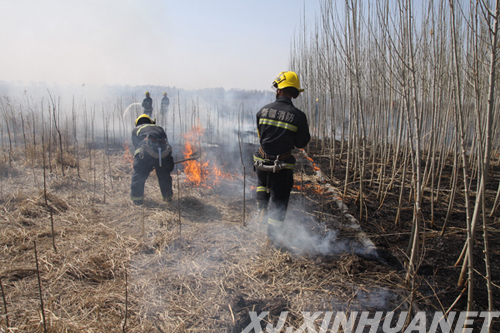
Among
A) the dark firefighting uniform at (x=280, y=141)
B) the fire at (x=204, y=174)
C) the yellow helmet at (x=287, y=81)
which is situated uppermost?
the yellow helmet at (x=287, y=81)

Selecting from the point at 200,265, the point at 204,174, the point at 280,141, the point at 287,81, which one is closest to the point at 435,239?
the point at 280,141

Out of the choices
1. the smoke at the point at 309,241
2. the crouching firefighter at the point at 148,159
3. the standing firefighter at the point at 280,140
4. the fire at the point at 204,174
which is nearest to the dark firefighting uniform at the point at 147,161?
the crouching firefighter at the point at 148,159

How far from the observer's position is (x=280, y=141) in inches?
119

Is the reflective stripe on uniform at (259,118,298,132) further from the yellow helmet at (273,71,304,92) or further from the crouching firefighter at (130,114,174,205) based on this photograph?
the crouching firefighter at (130,114,174,205)

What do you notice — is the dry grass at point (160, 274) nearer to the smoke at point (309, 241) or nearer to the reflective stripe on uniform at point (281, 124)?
the smoke at point (309, 241)

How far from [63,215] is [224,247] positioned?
2365 millimetres

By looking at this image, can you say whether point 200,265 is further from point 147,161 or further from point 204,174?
point 204,174

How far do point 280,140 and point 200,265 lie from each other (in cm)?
158

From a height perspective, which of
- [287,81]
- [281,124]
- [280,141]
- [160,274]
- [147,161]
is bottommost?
[160,274]

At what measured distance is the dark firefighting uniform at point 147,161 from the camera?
4.22 metres

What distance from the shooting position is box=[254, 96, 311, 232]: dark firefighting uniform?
296cm

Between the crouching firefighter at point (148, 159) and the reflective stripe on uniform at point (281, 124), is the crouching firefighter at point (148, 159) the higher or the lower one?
the lower one

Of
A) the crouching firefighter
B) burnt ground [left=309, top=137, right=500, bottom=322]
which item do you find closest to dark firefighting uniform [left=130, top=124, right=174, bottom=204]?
the crouching firefighter

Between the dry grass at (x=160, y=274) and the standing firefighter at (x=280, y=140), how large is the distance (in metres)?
0.46
